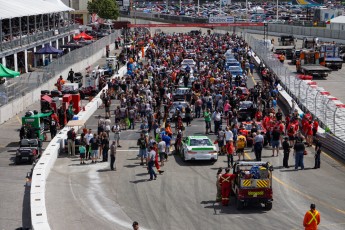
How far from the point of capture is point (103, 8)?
107m

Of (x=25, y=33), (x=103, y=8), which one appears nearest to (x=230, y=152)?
(x=25, y=33)

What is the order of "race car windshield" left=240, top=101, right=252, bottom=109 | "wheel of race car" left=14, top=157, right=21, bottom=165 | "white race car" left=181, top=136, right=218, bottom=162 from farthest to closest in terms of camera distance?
"race car windshield" left=240, top=101, right=252, bottom=109
"wheel of race car" left=14, top=157, right=21, bottom=165
"white race car" left=181, top=136, right=218, bottom=162

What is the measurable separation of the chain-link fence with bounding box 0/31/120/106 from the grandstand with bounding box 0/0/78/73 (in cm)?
342

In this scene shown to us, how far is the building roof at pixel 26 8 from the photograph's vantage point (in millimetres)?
53244

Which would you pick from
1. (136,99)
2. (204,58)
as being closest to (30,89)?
(136,99)

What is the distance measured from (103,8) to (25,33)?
4225cm

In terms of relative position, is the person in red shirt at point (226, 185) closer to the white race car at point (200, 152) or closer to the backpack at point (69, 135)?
the white race car at point (200, 152)

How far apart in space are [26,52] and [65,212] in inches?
1549

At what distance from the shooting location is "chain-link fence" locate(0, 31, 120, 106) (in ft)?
126

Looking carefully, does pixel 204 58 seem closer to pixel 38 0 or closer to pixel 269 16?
pixel 38 0

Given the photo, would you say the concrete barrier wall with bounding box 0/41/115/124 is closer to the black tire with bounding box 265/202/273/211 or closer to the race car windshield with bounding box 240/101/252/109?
the race car windshield with bounding box 240/101/252/109

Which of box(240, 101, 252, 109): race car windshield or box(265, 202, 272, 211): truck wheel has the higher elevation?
box(240, 101, 252, 109): race car windshield

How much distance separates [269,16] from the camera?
150 m

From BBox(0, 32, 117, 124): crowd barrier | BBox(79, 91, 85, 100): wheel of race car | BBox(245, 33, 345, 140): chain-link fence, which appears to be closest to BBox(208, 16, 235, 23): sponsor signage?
BBox(0, 32, 117, 124): crowd barrier
